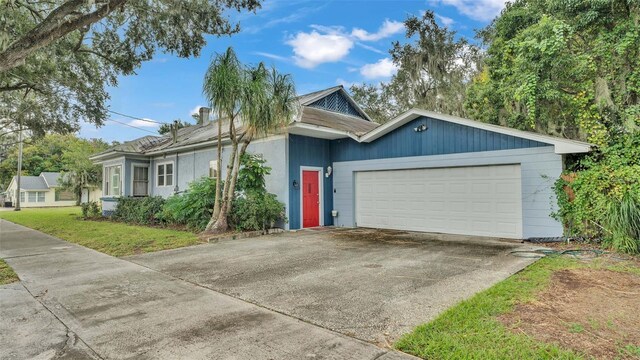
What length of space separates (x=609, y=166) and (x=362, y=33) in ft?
42.7

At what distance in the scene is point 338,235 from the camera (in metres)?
9.96

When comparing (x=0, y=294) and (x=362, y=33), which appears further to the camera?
(x=362, y=33)

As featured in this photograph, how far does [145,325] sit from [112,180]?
16.7 m

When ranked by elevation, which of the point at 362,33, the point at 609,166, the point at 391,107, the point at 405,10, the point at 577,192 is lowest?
the point at 577,192

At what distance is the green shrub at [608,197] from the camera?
6.54m

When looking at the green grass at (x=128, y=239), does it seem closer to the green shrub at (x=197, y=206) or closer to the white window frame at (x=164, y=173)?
the green shrub at (x=197, y=206)

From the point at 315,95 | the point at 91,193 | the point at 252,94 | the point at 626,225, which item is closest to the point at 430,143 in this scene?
the point at 626,225

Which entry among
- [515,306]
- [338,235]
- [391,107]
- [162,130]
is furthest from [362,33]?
[162,130]

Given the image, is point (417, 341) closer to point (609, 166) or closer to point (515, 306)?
point (515, 306)

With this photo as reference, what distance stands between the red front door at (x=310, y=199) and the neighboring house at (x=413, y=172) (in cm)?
3

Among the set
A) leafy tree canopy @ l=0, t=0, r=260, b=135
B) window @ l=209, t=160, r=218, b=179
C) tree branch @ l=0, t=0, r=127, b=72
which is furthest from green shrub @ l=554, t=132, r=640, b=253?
window @ l=209, t=160, r=218, b=179

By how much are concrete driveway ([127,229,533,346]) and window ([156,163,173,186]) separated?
328 inches

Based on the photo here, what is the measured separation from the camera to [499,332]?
314cm

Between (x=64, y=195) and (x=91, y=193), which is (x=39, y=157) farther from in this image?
(x=91, y=193)
